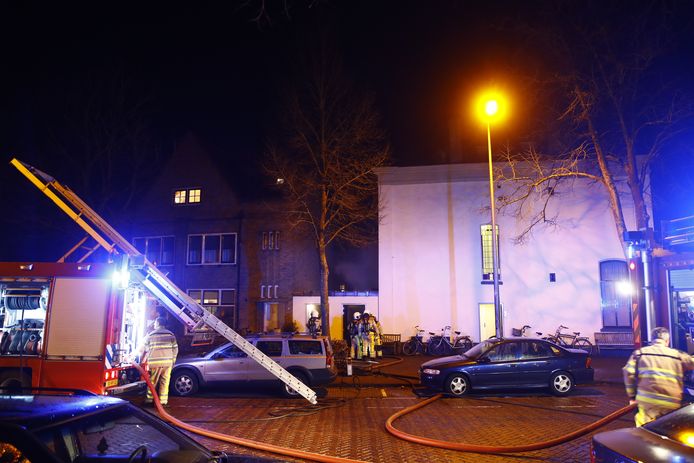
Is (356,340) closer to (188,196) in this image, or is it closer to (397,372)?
(397,372)

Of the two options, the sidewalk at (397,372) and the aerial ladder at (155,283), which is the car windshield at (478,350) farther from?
the aerial ladder at (155,283)

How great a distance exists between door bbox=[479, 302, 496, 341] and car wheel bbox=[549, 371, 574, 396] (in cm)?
802

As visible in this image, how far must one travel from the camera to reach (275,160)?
59.1 ft

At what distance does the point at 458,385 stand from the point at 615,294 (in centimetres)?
1132

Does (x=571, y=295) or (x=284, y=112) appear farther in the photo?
(x=571, y=295)

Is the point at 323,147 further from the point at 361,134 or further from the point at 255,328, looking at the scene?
the point at 255,328

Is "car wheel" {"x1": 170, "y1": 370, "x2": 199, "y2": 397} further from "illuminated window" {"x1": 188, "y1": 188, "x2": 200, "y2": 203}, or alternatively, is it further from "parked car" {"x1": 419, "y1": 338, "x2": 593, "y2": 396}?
"illuminated window" {"x1": 188, "y1": 188, "x2": 200, "y2": 203}

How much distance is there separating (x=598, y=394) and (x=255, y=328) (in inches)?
616

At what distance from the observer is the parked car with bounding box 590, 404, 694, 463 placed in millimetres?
3832

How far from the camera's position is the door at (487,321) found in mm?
20062

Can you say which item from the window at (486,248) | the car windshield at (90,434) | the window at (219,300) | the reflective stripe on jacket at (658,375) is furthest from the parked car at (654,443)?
the window at (219,300)

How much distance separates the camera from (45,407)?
342 cm

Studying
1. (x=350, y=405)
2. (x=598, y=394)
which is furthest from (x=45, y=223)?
(x=598, y=394)

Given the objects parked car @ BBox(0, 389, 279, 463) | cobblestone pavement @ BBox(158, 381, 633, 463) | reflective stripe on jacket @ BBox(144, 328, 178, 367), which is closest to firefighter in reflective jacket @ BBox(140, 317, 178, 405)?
reflective stripe on jacket @ BBox(144, 328, 178, 367)
